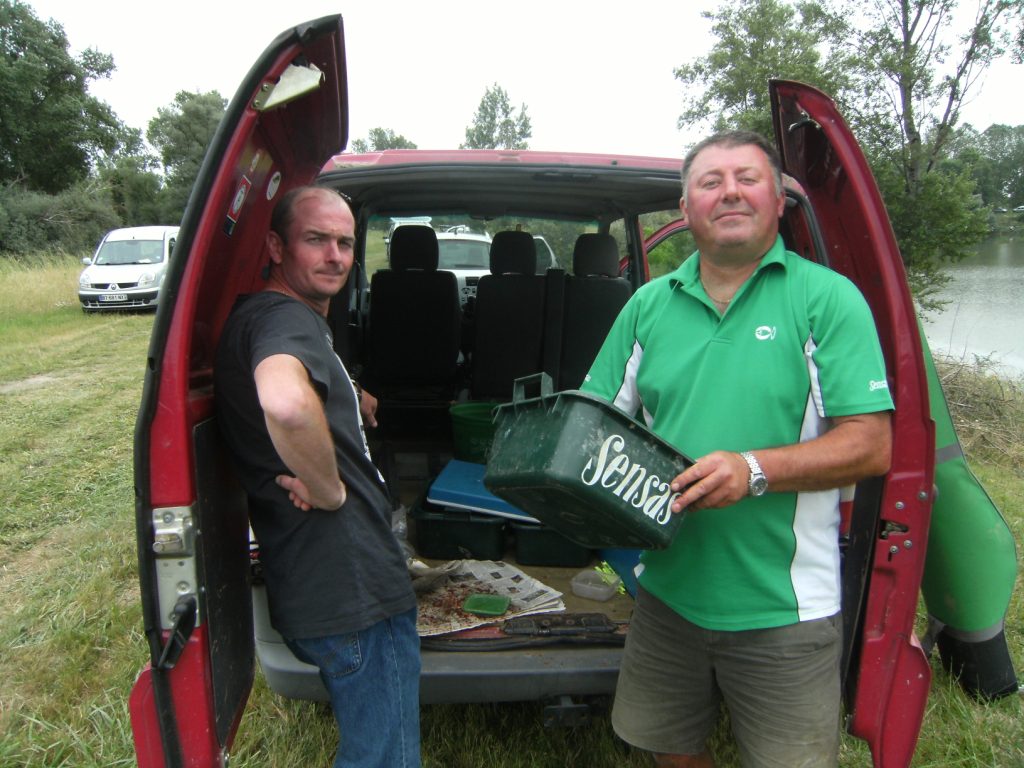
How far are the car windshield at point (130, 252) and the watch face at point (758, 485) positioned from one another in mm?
15828

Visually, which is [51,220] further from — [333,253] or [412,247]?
[333,253]

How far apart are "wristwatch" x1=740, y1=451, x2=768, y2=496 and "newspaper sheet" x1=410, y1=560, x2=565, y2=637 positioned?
1189 mm

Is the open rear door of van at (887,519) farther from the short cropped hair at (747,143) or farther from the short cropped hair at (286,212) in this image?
the short cropped hair at (286,212)

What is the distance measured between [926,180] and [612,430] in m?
7.47

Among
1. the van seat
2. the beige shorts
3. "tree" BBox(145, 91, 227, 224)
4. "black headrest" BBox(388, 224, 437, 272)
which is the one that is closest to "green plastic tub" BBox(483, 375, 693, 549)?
the beige shorts

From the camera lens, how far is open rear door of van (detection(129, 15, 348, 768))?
1.50 meters

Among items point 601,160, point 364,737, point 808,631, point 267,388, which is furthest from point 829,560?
point 601,160

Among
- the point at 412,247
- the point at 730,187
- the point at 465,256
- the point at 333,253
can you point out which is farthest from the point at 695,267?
the point at 465,256

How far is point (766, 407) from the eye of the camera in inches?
63.4

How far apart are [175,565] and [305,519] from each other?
27cm

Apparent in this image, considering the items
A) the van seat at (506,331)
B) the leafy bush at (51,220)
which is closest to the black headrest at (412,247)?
the van seat at (506,331)

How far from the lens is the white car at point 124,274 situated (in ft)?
46.9

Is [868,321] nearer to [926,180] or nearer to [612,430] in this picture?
[612,430]

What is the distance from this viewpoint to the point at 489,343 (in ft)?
14.6
